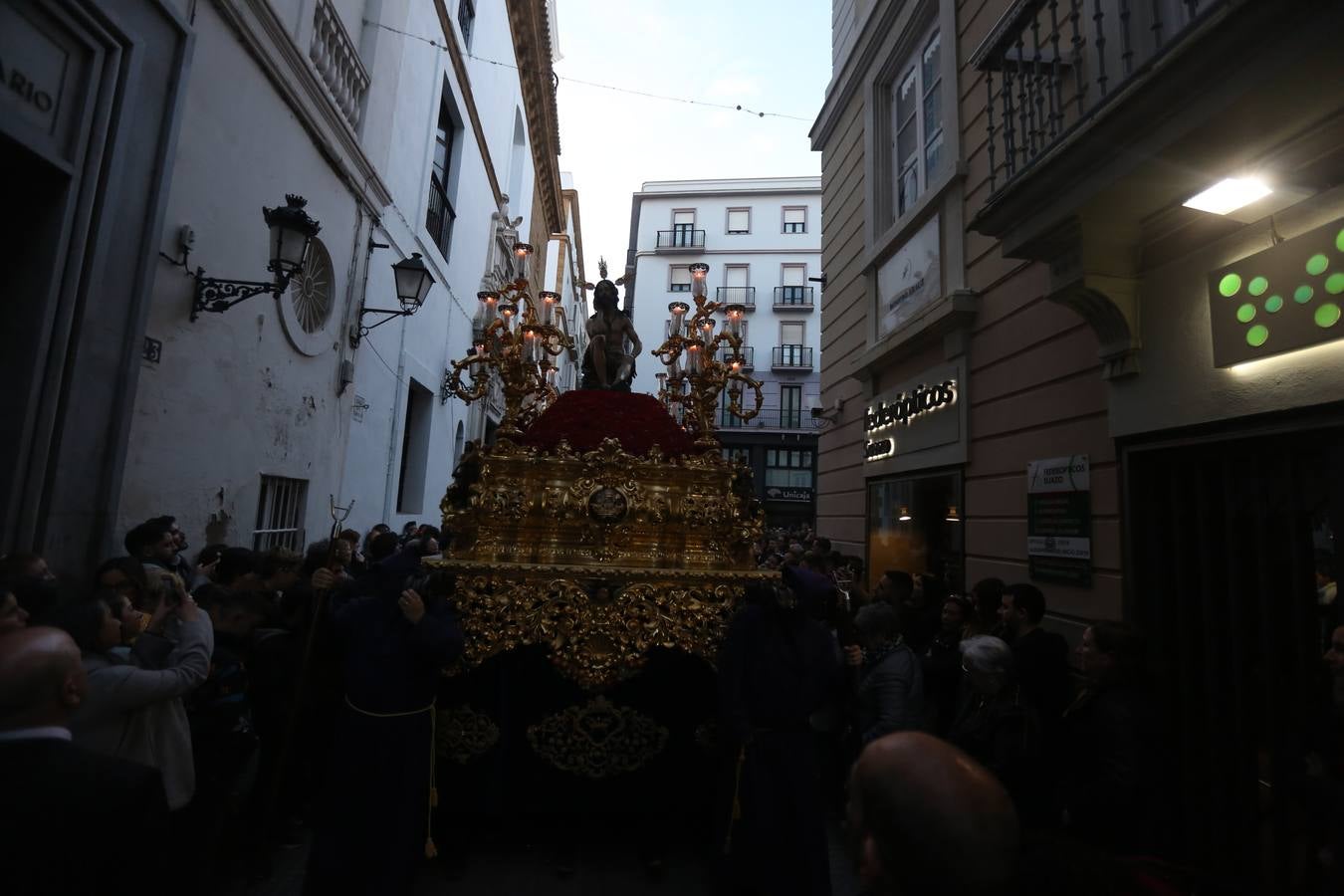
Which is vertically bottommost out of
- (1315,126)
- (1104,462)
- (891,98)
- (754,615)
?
(754,615)

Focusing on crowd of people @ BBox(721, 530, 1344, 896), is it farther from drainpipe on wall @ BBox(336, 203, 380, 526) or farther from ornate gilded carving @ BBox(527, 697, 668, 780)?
drainpipe on wall @ BBox(336, 203, 380, 526)

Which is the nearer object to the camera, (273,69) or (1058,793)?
(1058,793)

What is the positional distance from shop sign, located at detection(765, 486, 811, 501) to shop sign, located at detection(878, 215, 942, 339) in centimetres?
2003

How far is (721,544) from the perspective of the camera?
3951 mm

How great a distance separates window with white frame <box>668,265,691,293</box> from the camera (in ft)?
104

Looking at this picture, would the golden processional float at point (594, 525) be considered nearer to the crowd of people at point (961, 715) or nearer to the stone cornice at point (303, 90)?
the crowd of people at point (961, 715)

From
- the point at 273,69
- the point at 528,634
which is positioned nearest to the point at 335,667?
the point at 528,634

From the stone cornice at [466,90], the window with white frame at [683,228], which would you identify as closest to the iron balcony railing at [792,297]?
the window with white frame at [683,228]

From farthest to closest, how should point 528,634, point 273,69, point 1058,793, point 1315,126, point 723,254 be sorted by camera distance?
point 723,254 < point 273,69 < point 528,634 < point 1315,126 < point 1058,793

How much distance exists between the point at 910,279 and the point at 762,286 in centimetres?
2434

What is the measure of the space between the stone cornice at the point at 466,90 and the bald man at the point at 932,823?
39.1 ft

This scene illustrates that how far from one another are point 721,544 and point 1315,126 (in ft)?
10.6

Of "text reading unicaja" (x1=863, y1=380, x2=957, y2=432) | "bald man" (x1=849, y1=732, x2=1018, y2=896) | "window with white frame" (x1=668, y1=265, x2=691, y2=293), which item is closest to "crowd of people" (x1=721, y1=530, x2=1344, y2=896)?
"bald man" (x1=849, y1=732, x2=1018, y2=896)

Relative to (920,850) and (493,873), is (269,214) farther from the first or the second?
(920,850)
